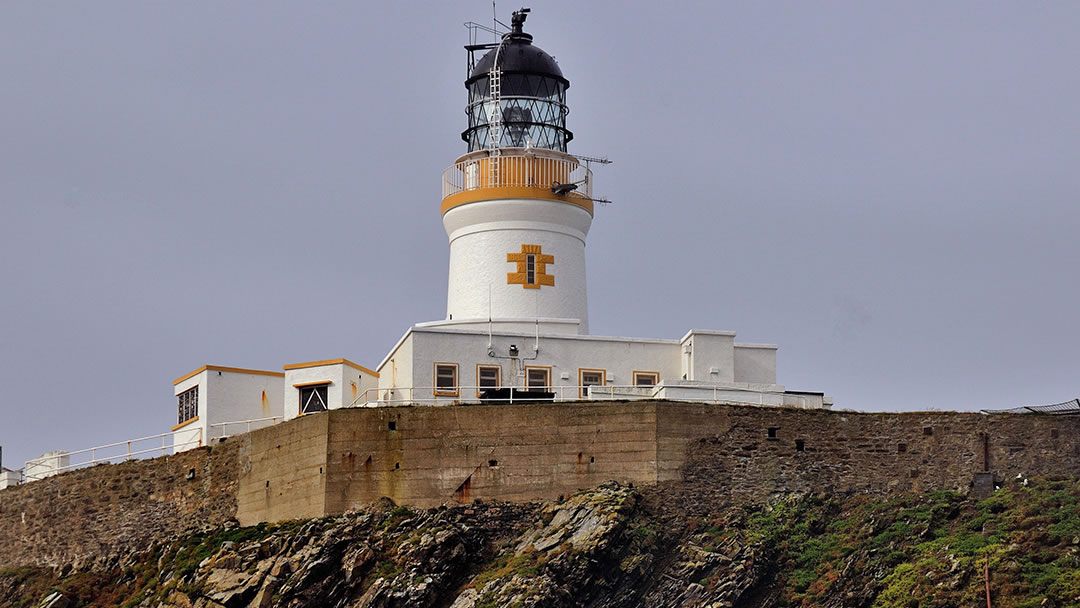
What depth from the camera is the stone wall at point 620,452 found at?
5491 centimetres

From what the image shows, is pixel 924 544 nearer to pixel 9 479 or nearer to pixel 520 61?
pixel 520 61

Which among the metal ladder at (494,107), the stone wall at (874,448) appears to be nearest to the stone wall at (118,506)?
the metal ladder at (494,107)

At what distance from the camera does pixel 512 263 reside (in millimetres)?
61500

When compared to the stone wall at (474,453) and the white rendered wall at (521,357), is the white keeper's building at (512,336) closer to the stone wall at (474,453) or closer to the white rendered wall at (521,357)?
the white rendered wall at (521,357)

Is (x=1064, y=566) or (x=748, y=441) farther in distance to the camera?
(x=748, y=441)

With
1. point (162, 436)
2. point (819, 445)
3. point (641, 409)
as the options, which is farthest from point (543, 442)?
point (162, 436)

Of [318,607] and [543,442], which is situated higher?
[543,442]

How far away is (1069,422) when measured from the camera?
185ft

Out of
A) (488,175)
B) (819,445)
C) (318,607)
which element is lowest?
(318,607)

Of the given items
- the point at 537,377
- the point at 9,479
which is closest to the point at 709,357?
the point at 537,377

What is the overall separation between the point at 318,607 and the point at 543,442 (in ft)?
23.1

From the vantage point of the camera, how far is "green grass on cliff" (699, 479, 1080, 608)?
165ft

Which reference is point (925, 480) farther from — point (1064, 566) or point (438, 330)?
point (438, 330)

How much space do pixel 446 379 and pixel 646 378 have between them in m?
5.42
